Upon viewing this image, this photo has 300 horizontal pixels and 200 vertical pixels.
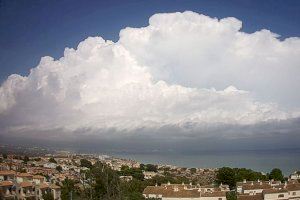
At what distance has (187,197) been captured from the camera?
24.7 metres

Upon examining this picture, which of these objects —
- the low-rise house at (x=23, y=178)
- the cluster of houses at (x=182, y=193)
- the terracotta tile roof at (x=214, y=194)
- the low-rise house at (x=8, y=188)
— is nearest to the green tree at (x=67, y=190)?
the low-rise house at (x=23, y=178)

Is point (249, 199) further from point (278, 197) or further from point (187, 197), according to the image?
point (187, 197)

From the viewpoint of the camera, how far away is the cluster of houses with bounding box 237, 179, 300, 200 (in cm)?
2353

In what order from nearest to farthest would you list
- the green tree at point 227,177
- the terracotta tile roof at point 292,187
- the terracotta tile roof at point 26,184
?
the terracotta tile roof at point 26,184, the terracotta tile roof at point 292,187, the green tree at point 227,177

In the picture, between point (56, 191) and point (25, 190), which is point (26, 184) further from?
point (56, 191)

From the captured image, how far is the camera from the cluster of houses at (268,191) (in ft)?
77.2

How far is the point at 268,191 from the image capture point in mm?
23641

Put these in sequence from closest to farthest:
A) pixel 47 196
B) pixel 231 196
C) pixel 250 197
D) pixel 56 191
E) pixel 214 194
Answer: pixel 47 196 < pixel 250 197 < pixel 56 191 < pixel 214 194 < pixel 231 196

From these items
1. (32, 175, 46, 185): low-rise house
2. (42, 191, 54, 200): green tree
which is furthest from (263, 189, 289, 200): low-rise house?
(32, 175, 46, 185): low-rise house

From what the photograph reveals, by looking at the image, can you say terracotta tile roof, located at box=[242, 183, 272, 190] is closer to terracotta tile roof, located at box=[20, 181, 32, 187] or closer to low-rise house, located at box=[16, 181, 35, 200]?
low-rise house, located at box=[16, 181, 35, 200]

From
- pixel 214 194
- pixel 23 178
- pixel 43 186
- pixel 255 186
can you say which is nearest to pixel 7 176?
pixel 23 178

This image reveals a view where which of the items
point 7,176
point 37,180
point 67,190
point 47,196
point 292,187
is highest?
point 7,176

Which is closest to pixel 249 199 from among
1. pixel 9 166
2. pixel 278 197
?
pixel 278 197

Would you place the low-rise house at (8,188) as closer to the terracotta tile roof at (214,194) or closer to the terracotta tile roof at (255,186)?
the terracotta tile roof at (214,194)
